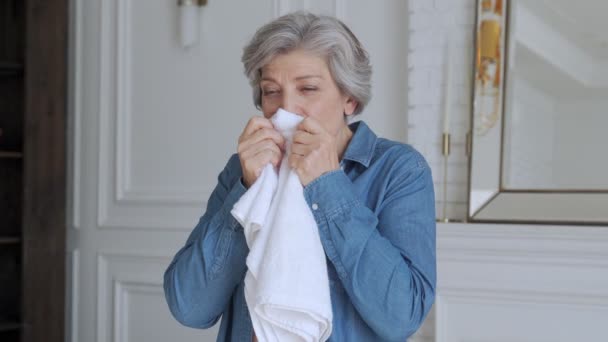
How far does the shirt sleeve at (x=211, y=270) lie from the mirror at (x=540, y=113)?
1.26m

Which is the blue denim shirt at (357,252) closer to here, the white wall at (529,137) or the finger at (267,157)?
the finger at (267,157)

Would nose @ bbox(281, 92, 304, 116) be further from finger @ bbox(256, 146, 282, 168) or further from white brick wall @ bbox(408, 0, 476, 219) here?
white brick wall @ bbox(408, 0, 476, 219)

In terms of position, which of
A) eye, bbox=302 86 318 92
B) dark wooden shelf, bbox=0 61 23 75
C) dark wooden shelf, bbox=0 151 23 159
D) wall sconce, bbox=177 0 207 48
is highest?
wall sconce, bbox=177 0 207 48

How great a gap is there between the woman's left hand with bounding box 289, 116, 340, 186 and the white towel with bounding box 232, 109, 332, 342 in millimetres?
21

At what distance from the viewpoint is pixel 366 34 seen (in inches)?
110

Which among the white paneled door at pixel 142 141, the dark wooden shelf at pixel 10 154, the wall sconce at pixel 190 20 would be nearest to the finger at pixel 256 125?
the white paneled door at pixel 142 141

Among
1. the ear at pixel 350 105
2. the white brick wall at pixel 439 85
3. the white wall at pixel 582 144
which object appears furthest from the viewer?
the white brick wall at pixel 439 85

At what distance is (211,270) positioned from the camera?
1.36 meters

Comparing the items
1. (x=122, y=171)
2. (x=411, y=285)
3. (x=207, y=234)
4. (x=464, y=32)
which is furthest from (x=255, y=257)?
(x=122, y=171)

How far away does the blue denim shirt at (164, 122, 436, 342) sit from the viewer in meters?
1.24

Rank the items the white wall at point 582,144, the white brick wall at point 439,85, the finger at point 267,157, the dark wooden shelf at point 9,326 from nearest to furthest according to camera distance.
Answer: the finger at point 267,157 → the white wall at point 582,144 → the white brick wall at point 439,85 → the dark wooden shelf at point 9,326

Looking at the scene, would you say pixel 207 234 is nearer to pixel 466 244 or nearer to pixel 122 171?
pixel 466 244

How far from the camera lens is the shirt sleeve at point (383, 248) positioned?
48.5 inches

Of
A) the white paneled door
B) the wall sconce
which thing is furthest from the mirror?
the wall sconce
